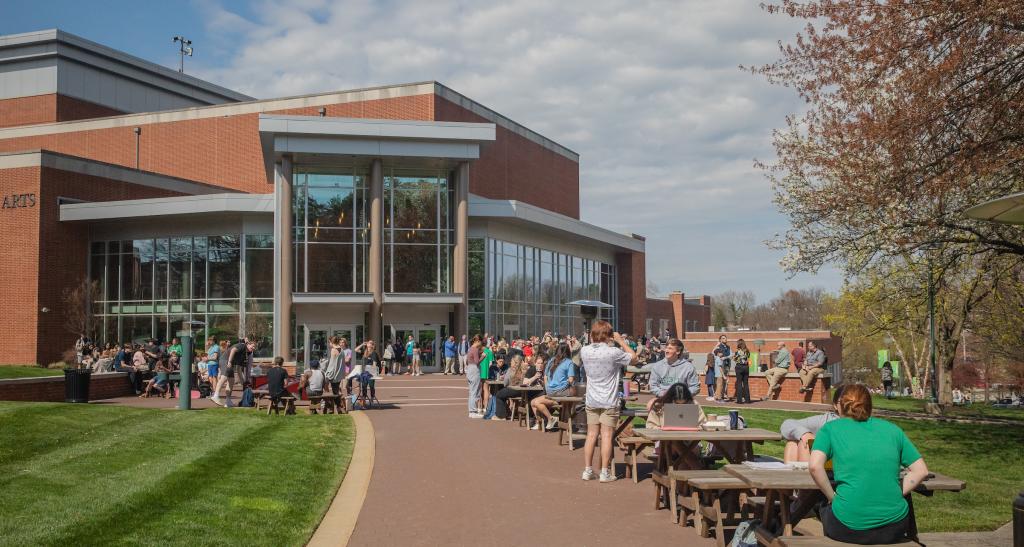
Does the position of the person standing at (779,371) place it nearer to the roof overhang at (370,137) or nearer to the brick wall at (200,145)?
the roof overhang at (370,137)

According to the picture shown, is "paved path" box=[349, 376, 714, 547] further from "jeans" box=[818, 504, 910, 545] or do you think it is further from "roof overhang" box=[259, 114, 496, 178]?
"roof overhang" box=[259, 114, 496, 178]

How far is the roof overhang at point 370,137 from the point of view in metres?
34.8

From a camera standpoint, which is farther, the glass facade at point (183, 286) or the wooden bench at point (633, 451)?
the glass facade at point (183, 286)

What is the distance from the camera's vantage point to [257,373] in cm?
2483

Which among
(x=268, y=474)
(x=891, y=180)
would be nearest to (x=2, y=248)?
(x=268, y=474)

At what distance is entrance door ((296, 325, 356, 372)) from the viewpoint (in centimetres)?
3662

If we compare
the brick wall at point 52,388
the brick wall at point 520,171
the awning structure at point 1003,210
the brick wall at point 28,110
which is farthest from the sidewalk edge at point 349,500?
the brick wall at point 28,110

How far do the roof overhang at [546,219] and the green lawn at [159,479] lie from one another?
25.5m

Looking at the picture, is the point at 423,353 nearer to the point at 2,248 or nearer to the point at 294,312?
the point at 294,312

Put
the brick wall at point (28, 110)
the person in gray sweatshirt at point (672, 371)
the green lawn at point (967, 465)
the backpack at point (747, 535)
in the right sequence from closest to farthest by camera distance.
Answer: the backpack at point (747, 535) < the green lawn at point (967, 465) < the person in gray sweatshirt at point (672, 371) < the brick wall at point (28, 110)

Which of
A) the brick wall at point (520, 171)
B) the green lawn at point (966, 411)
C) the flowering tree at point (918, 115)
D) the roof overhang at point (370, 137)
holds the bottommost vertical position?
the green lawn at point (966, 411)

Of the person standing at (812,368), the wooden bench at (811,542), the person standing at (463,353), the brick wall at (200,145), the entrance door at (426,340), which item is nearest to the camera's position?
the wooden bench at (811,542)

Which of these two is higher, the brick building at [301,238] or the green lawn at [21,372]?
the brick building at [301,238]

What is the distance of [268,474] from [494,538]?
148 inches
